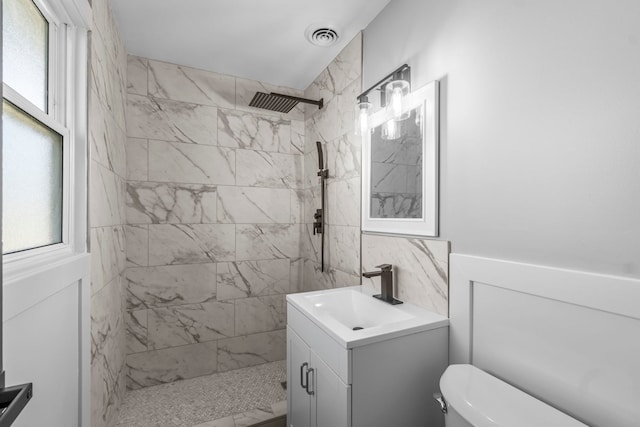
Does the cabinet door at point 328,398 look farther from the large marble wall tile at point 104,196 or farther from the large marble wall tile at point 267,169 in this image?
the large marble wall tile at point 267,169

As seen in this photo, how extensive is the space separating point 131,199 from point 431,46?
7.03 ft

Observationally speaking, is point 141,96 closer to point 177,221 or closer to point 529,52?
point 177,221

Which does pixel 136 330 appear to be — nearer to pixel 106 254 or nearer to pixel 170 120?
pixel 106 254

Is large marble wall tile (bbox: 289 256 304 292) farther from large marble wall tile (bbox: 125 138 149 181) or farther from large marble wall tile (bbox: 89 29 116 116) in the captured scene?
large marble wall tile (bbox: 89 29 116 116)

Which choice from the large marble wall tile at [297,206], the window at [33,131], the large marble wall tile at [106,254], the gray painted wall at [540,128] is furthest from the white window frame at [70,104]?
the large marble wall tile at [297,206]

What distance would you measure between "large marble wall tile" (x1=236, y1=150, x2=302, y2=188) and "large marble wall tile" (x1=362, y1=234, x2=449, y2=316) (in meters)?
1.22

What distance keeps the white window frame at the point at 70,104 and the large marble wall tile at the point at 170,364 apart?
1.32m

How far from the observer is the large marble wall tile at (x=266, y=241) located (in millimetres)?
2514

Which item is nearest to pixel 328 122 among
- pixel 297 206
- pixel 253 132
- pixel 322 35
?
pixel 322 35

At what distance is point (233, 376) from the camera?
2.36 meters

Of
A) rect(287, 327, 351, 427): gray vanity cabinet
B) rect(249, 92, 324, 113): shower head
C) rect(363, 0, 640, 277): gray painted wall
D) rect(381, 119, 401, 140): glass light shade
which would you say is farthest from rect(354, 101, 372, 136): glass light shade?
rect(287, 327, 351, 427): gray vanity cabinet

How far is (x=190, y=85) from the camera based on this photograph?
7.78ft

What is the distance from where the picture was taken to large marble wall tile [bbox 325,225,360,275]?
6.31 feet

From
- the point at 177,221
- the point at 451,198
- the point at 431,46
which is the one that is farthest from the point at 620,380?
the point at 177,221
